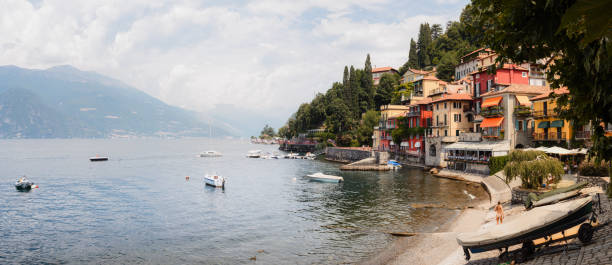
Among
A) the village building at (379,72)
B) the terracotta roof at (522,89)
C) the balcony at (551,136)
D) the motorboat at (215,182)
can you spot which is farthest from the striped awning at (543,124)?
the village building at (379,72)

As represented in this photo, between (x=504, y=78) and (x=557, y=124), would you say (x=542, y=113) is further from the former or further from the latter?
(x=504, y=78)

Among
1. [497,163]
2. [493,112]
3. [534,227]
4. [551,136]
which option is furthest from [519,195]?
[493,112]

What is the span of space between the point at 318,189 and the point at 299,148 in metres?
105

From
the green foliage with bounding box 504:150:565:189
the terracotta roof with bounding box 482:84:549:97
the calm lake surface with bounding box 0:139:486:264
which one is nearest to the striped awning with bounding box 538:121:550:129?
the terracotta roof with bounding box 482:84:549:97

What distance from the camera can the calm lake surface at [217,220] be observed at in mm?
25938

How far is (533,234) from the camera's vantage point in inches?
618

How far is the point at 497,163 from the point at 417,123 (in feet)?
97.3

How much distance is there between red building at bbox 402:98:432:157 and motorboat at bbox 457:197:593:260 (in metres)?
60.5

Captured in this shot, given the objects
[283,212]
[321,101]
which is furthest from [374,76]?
[283,212]

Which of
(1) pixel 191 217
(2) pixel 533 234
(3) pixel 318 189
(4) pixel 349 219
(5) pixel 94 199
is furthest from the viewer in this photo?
(3) pixel 318 189

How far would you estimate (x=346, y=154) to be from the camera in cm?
10525

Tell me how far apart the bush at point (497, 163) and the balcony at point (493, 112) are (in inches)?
305

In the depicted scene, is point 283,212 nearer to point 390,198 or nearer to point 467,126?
point 390,198

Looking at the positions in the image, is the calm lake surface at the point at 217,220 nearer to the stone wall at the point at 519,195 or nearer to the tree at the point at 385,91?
the stone wall at the point at 519,195
